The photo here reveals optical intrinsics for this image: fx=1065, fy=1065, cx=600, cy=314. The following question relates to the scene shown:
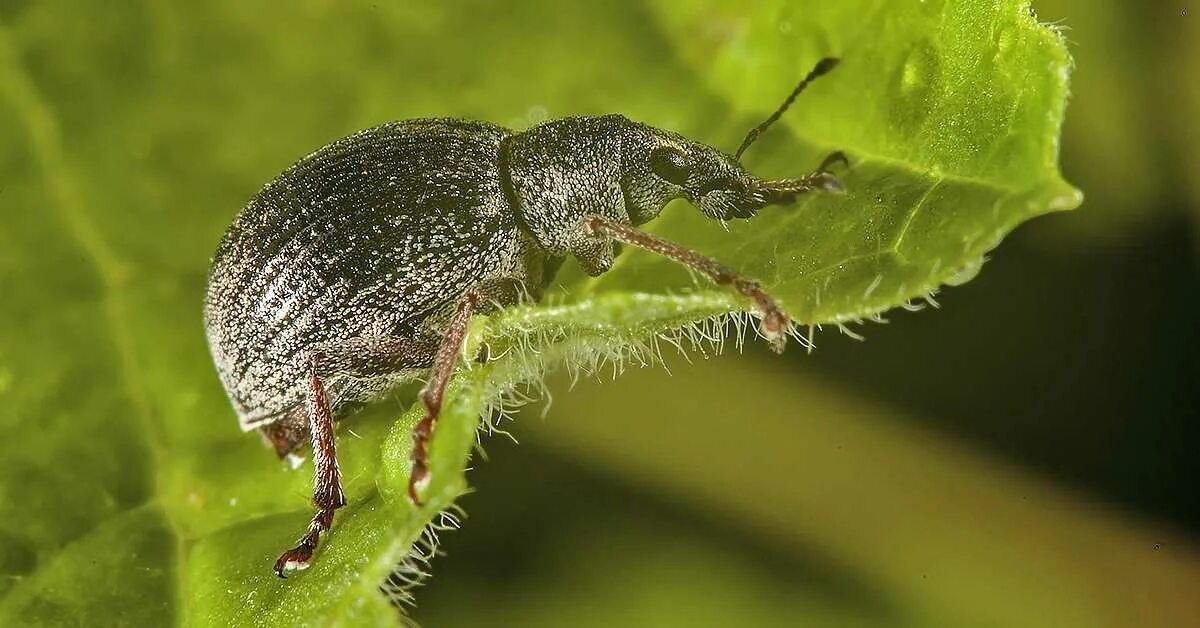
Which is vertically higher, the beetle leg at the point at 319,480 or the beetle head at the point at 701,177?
the beetle head at the point at 701,177

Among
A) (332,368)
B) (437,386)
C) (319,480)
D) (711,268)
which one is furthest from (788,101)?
(319,480)

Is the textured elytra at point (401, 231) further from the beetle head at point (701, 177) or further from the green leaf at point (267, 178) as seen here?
the green leaf at point (267, 178)

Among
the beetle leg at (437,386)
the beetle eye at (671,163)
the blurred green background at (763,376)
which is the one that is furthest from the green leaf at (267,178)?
the beetle eye at (671,163)

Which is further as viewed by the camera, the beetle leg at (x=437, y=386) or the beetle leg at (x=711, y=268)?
the beetle leg at (x=711, y=268)

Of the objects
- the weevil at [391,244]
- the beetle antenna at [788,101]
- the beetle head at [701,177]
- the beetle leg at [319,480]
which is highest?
the beetle antenna at [788,101]

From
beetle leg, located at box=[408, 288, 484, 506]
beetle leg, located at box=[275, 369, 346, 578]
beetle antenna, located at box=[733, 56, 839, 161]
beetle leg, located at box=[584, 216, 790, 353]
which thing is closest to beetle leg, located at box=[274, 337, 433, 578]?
beetle leg, located at box=[275, 369, 346, 578]

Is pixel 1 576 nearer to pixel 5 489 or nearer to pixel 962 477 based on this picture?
pixel 5 489

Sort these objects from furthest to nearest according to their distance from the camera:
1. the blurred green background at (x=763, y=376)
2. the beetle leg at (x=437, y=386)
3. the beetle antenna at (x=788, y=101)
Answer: the blurred green background at (x=763, y=376), the beetle antenna at (x=788, y=101), the beetle leg at (x=437, y=386)

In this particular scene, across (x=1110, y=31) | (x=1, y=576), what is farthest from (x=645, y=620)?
(x=1110, y=31)
